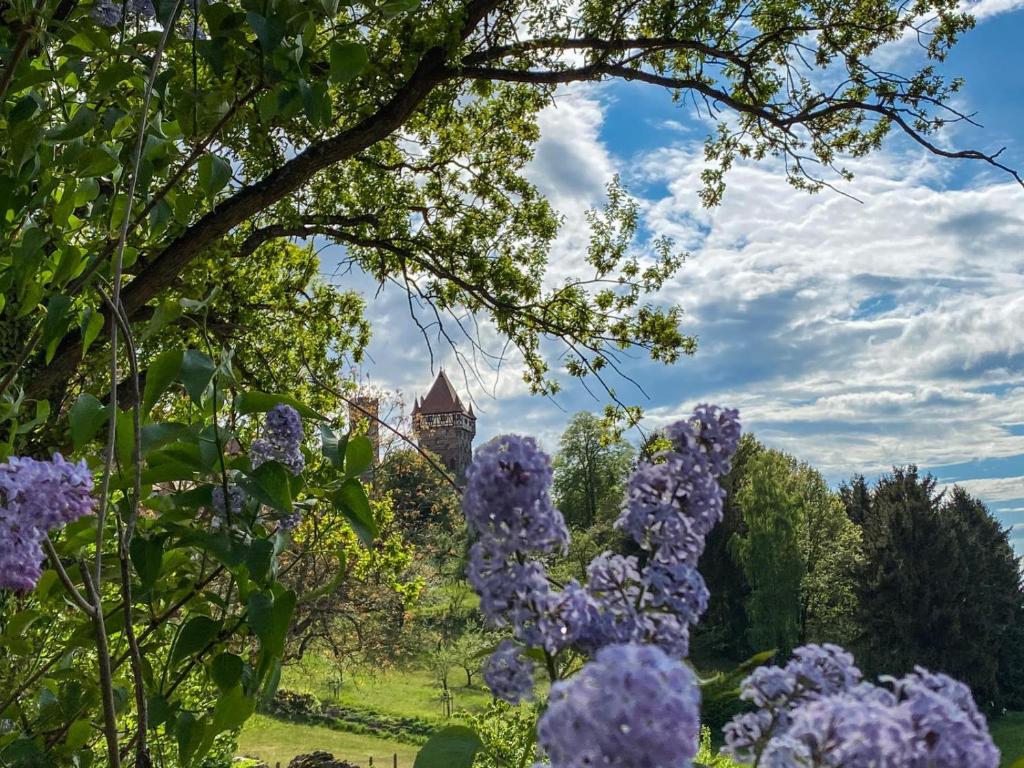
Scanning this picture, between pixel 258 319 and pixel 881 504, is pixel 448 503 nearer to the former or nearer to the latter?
pixel 881 504

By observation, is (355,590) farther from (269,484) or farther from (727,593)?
(727,593)

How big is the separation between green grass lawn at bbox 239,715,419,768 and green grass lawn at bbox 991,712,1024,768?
45.2 feet

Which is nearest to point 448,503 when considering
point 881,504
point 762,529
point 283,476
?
point 762,529

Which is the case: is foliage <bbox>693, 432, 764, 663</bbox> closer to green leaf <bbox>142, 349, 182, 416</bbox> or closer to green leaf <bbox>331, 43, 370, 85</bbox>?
green leaf <bbox>331, 43, 370, 85</bbox>

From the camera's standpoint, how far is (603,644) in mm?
572

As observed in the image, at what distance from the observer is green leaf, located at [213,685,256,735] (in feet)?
4.07

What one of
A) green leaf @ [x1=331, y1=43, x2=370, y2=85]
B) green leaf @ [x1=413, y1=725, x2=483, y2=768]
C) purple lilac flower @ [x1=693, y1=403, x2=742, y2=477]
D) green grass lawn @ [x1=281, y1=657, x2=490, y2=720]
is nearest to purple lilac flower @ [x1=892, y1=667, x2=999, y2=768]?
purple lilac flower @ [x1=693, y1=403, x2=742, y2=477]

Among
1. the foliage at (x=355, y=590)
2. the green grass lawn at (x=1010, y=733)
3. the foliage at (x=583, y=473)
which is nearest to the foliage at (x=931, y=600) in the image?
the green grass lawn at (x=1010, y=733)

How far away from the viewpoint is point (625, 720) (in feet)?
1.30

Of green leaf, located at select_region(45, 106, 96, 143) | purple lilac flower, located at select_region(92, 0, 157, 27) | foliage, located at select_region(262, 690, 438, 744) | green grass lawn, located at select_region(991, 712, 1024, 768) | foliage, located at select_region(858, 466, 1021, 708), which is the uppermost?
purple lilac flower, located at select_region(92, 0, 157, 27)

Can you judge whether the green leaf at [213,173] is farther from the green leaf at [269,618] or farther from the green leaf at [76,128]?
the green leaf at [269,618]

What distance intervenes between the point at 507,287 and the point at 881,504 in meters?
24.3

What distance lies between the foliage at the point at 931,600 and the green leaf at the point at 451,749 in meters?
27.9

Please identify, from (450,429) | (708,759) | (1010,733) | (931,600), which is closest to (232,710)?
(708,759)
